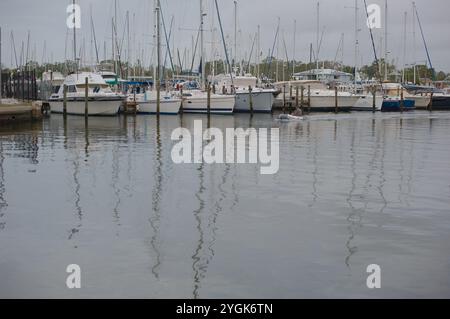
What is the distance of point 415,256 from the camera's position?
1077cm

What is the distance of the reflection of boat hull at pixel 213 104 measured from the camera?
63.7 m

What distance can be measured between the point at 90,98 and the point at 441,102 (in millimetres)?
52219

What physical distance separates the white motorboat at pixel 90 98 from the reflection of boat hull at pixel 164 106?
359 cm

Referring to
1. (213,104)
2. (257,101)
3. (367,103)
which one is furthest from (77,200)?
(367,103)

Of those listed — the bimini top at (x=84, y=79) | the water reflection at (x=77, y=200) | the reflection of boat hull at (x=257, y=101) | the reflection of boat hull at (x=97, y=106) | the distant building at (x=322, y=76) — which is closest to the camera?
the water reflection at (x=77, y=200)

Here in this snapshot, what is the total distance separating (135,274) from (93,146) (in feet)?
66.8

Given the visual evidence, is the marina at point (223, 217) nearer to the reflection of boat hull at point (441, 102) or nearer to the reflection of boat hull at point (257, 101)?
the reflection of boat hull at point (257, 101)

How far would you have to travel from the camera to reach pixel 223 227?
12789mm

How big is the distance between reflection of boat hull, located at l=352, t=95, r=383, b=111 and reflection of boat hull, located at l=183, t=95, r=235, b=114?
2102 cm

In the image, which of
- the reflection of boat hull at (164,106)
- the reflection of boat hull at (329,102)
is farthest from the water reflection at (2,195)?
the reflection of boat hull at (329,102)

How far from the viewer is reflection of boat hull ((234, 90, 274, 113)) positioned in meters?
68.8

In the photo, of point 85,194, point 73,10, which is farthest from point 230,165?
point 73,10

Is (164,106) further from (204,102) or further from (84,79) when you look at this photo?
(84,79)

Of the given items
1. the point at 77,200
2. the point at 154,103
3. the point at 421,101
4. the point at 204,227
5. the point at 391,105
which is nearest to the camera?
the point at 204,227
